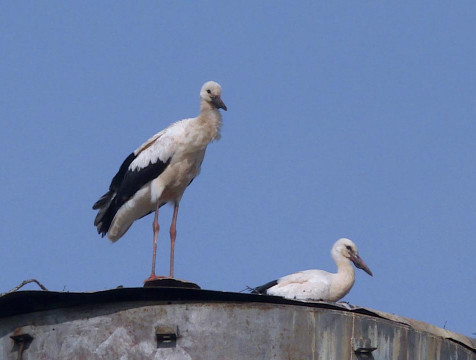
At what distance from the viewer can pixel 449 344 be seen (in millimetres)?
11656

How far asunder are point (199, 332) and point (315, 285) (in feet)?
18.4

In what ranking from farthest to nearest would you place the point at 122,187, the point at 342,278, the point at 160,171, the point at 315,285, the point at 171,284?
the point at 342,278 → the point at 122,187 → the point at 160,171 → the point at 315,285 → the point at 171,284

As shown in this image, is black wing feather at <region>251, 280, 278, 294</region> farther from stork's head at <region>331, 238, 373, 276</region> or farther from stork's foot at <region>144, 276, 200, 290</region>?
stork's foot at <region>144, 276, 200, 290</region>

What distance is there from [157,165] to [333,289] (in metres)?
2.72

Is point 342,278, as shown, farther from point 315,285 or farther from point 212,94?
point 212,94

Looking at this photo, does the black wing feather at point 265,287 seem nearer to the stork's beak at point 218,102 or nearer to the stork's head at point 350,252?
the stork's head at point 350,252

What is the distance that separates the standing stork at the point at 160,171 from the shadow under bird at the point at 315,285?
1393 mm

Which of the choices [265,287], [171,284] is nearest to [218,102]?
[265,287]

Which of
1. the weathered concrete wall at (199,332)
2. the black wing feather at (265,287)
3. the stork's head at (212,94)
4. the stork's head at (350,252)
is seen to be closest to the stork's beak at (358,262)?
the stork's head at (350,252)

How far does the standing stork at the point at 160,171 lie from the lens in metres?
16.3

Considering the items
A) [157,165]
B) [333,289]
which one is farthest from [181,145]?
[333,289]

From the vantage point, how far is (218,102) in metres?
16.6

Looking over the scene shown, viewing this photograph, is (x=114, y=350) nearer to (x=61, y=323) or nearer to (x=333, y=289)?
(x=61, y=323)

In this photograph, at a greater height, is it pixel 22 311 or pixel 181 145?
pixel 181 145
